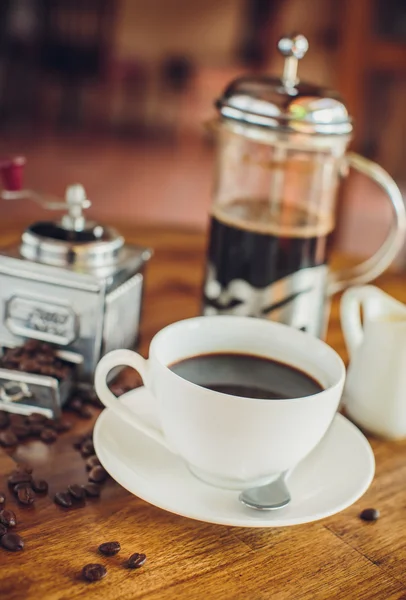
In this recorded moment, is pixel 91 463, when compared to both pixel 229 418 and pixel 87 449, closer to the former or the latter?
pixel 87 449

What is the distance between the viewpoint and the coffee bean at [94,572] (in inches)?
21.7

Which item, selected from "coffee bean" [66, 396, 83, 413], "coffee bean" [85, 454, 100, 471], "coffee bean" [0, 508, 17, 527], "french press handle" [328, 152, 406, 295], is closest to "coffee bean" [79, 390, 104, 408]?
"coffee bean" [66, 396, 83, 413]

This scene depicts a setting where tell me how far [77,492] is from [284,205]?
0.53 metres

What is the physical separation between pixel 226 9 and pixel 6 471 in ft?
23.6

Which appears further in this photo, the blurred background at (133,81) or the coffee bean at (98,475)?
the blurred background at (133,81)

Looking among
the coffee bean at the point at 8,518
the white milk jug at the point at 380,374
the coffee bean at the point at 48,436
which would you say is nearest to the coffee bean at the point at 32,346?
the coffee bean at the point at 48,436

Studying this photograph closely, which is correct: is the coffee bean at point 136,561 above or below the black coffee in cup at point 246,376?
below

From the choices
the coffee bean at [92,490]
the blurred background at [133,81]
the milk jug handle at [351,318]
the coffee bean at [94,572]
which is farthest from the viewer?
the blurred background at [133,81]

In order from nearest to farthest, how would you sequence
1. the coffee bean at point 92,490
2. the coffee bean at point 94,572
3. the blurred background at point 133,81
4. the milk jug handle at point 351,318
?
the coffee bean at point 94,572, the coffee bean at point 92,490, the milk jug handle at point 351,318, the blurred background at point 133,81

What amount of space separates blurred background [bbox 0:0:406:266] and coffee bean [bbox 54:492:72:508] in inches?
128

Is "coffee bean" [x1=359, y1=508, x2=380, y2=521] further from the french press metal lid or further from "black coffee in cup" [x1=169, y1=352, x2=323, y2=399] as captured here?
the french press metal lid

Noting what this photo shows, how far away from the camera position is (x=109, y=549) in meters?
0.58

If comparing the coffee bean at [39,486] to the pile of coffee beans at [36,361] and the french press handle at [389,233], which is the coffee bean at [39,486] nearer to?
the pile of coffee beans at [36,361]

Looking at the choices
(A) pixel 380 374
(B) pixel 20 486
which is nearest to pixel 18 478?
(B) pixel 20 486
